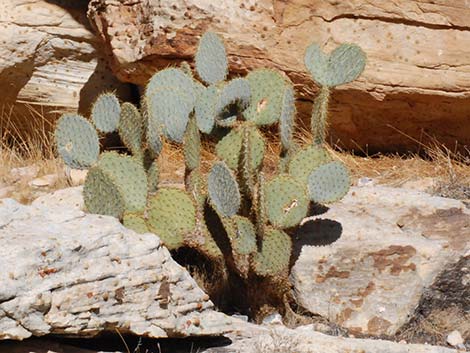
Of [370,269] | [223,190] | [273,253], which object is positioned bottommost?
[370,269]

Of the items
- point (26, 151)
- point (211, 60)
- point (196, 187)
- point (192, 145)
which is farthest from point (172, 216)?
point (26, 151)

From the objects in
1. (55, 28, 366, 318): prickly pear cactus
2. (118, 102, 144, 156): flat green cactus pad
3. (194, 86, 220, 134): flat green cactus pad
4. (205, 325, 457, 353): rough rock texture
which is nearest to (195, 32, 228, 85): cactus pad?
(55, 28, 366, 318): prickly pear cactus

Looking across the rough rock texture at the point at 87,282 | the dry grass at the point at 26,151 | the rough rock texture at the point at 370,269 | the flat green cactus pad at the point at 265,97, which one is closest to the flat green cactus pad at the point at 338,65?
the flat green cactus pad at the point at 265,97

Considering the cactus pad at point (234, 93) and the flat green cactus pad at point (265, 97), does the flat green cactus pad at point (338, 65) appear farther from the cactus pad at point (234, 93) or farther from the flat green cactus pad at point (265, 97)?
the cactus pad at point (234, 93)

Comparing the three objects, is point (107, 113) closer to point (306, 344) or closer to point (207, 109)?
point (207, 109)

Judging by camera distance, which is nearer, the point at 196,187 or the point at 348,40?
the point at 196,187

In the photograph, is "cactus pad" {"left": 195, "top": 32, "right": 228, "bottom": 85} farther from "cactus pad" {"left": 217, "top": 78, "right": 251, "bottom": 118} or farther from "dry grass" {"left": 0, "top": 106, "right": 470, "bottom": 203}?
"dry grass" {"left": 0, "top": 106, "right": 470, "bottom": 203}

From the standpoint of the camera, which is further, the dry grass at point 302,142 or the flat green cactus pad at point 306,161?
the dry grass at point 302,142
